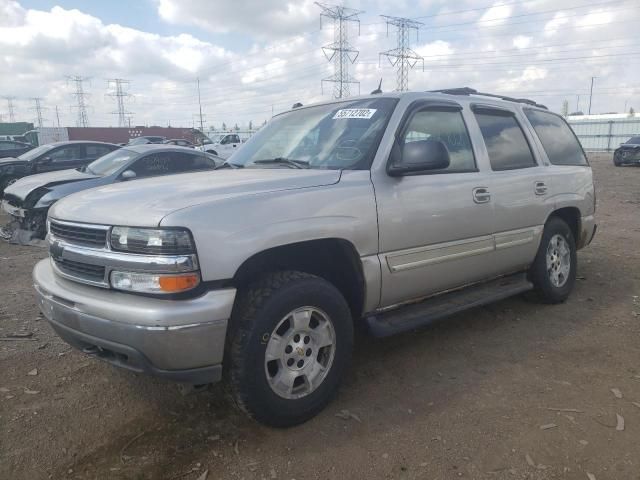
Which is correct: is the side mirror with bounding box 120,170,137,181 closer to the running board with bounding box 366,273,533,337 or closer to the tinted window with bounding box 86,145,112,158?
the tinted window with bounding box 86,145,112,158

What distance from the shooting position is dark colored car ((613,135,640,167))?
23.3 meters

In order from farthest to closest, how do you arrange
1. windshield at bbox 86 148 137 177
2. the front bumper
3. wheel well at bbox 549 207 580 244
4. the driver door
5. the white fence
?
the white fence, windshield at bbox 86 148 137 177, wheel well at bbox 549 207 580 244, the driver door, the front bumper

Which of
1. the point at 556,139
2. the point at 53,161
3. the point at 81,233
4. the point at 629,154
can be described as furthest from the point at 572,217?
the point at 629,154

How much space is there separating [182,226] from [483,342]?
281 cm

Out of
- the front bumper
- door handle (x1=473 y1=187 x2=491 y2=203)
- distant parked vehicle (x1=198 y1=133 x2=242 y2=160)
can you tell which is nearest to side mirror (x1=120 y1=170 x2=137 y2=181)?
the front bumper

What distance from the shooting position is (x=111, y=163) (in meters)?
9.19

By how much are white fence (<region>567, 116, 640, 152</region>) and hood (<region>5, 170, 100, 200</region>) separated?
41.9m

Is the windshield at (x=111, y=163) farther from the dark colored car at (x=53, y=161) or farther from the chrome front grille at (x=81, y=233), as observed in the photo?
the chrome front grille at (x=81, y=233)

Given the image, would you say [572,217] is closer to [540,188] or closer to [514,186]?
[540,188]

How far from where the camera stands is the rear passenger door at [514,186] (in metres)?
4.12

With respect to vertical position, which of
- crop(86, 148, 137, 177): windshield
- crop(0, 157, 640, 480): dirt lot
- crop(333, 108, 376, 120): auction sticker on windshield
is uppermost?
crop(333, 108, 376, 120): auction sticker on windshield

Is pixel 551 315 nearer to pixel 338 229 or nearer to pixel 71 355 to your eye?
pixel 338 229

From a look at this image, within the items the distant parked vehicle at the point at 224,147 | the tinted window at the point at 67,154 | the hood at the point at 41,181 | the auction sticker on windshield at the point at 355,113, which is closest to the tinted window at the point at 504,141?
the auction sticker on windshield at the point at 355,113

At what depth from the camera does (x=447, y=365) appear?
3697 millimetres
